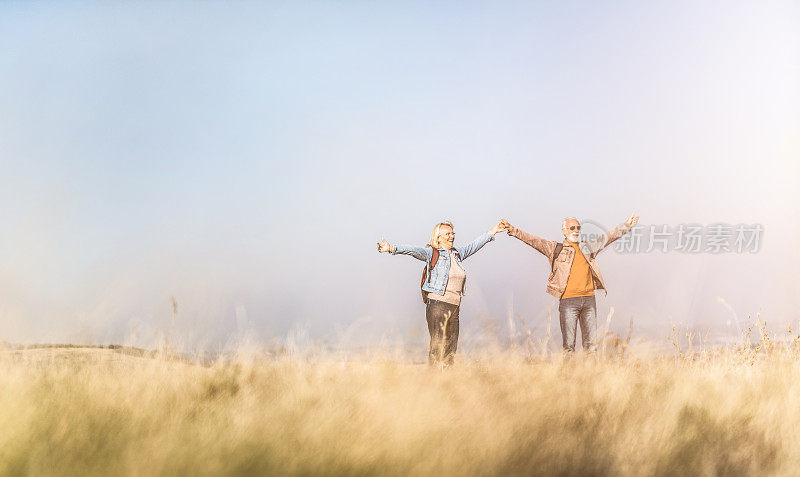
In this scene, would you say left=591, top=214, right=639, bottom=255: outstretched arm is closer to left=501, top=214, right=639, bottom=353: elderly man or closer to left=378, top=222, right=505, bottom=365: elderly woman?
left=501, top=214, right=639, bottom=353: elderly man

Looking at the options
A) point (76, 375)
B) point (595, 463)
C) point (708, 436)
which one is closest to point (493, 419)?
point (595, 463)

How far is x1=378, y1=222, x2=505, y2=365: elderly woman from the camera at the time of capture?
701cm

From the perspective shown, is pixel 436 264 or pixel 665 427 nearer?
pixel 665 427

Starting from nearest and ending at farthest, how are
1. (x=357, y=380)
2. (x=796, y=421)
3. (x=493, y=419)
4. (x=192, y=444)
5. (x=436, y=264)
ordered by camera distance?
1. (x=192, y=444)
2. (x=493, y=419)
3. (x=796, y=421)
4. (x=357, y=380)
5. (x=436, y=264)

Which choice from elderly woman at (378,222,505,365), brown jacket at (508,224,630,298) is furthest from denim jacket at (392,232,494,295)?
brown jacket at (508,224,630,298)

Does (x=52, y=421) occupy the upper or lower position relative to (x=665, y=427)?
lower

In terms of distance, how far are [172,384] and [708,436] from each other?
3.83m

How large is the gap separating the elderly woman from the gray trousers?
4.03 ft

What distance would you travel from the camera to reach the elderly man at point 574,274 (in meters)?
7.55

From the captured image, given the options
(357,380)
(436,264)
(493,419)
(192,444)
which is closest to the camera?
(192,444)

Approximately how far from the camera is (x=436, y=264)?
7145 millimetres

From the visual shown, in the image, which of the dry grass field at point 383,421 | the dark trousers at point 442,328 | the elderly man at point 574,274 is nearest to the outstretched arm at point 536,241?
the elderly man at point 574,274

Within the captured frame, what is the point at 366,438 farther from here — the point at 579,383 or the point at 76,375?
the point at 76,375

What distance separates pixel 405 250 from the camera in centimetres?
698
